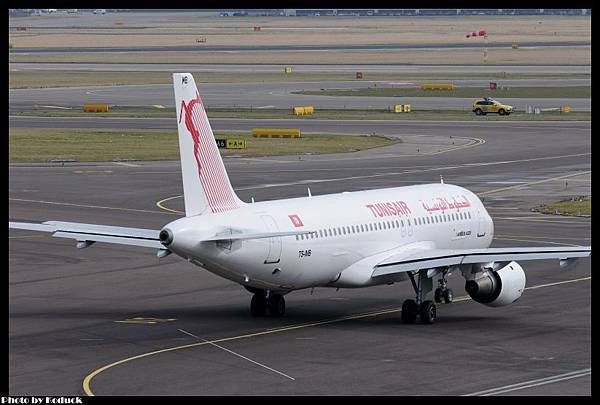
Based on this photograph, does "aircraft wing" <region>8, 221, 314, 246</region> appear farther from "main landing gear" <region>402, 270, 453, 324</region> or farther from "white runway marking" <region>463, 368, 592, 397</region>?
"white runway marking" <region>463, 368, 592, 397</region>

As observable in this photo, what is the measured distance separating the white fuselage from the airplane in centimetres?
5

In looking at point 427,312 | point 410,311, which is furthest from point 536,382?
point 410,311

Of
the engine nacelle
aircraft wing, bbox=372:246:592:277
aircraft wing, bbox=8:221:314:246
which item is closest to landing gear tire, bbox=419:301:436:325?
aircraft wing, bbox=372:246:592:277

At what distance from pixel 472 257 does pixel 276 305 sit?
8.02 m

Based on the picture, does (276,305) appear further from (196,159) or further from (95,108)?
(95,108)

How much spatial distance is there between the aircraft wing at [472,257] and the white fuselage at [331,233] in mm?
1120

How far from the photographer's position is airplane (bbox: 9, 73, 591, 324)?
1892 inches

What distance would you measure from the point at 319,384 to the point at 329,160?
82983 mm

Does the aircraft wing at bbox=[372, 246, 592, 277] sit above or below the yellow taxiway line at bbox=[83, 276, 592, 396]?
above

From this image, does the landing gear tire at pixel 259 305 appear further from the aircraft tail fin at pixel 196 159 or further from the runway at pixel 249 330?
the aircraft tail fin at pixel 196 159

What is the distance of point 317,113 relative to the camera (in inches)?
6836

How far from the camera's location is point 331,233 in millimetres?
52469

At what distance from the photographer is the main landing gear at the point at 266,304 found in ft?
174
